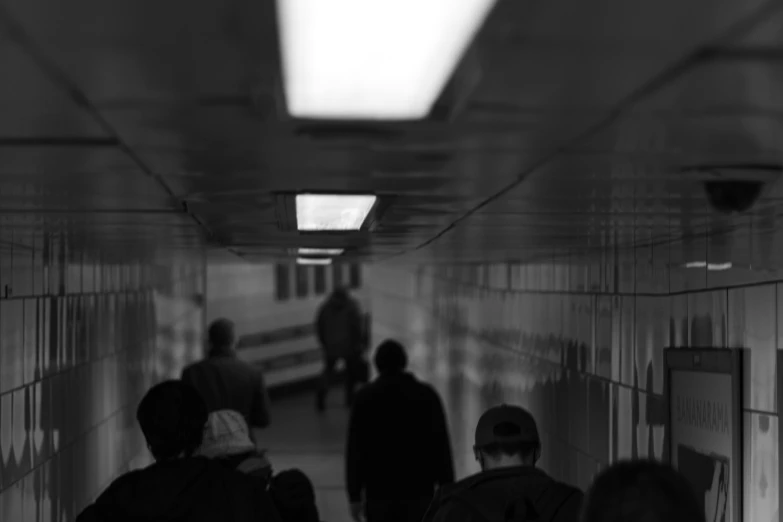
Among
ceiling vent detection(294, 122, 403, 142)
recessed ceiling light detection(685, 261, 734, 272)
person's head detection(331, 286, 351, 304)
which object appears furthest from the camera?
person's head detection(331, 286, 351, 304)

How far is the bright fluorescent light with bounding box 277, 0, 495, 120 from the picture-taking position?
1.24 meters

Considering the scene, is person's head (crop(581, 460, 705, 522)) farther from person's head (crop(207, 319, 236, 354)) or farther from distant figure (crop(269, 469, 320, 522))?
person's head (crop(207, 319, 236, 354))

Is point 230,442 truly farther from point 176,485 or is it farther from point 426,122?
point 426,122

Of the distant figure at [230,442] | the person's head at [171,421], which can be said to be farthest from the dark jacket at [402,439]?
the person's head at [171,421]

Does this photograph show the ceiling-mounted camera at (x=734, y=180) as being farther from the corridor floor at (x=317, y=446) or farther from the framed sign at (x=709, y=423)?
the corridor floor at (x=317, y=446)

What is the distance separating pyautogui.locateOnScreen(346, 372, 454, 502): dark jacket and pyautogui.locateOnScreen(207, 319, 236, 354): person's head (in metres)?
1.31

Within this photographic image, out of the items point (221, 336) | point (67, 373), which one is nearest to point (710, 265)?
point (221, 336)

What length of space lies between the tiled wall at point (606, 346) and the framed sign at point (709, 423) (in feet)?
0.15

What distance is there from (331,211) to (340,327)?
1111 centimetres

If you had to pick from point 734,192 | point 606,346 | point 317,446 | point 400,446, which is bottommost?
A: point 317,446

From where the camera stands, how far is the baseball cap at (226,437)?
4.26m

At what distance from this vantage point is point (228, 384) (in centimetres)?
695

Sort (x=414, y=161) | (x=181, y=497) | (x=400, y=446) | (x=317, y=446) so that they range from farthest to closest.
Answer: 1. (x=317, y=446)
2. (x=400, y=446)
3. (x=181, y=497)
4. (x=414, y=161)

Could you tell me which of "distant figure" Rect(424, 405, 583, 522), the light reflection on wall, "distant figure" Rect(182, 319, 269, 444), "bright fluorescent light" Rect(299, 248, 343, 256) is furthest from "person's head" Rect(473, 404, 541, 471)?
the light reflection on wall
